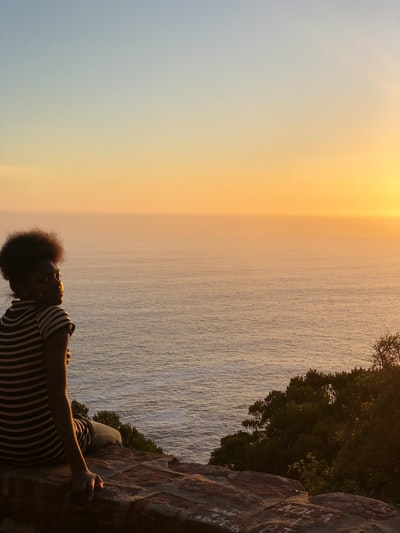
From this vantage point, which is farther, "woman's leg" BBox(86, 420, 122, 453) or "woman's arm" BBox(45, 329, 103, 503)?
"woman's leg" BBox(86, 420, 122, 453)

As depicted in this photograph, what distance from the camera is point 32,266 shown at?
12.3 feet

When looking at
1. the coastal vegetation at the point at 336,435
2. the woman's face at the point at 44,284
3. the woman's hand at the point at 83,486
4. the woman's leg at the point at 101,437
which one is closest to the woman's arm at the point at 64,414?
the woman's hand at the point at 83,486

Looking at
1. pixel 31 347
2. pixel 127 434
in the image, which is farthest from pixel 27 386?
pixel 127 434

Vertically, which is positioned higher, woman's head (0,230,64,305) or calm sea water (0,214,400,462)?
woman's head (0,230,64,305)

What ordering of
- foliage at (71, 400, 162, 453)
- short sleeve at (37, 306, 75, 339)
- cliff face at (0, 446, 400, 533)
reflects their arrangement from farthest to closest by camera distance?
foliage at (71, 400, 162, 453), short sleeve at (37, 306, 75, 339), cliff face at (0, 446, 400, 533)

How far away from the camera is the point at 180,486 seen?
3.47 meters

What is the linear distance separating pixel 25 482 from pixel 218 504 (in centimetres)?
119

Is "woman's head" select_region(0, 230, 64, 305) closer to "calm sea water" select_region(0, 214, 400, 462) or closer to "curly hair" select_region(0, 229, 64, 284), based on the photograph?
"curly hair" select_region(0, 229, 64, 284)

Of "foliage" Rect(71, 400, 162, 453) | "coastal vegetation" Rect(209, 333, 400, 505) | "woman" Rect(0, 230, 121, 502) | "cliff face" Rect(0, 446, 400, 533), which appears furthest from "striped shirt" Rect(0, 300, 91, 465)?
"foliage" Rect(71, 400, 162, 453)

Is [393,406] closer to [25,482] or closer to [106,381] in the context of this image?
[25,482]

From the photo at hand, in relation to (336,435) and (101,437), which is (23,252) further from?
(336,435)

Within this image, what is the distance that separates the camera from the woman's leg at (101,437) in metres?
4.22

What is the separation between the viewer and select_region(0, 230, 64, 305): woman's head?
3.73 meters

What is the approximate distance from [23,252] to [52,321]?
523 millimetres
